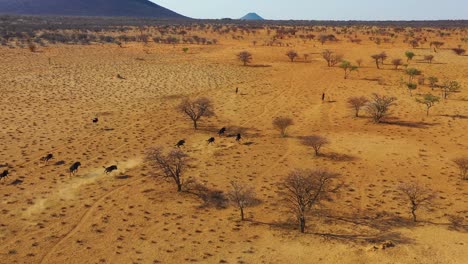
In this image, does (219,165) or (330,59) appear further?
(330,59)

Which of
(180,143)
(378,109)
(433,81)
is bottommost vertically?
(180,143)

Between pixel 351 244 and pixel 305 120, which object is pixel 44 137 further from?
pixel 351 244

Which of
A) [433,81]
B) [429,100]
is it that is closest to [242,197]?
[429,100]

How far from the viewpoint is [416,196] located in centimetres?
1781

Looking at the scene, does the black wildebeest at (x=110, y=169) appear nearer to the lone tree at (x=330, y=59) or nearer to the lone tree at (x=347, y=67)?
the lone tree at (x=347, y=67)

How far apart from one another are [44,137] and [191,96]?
13.5 m

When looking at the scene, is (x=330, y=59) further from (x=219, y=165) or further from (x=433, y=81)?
(x=219, y=165)

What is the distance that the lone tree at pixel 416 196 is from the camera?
17094 millimetres

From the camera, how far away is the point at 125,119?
1184 inches

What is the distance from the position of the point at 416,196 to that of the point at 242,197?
7.12 metres

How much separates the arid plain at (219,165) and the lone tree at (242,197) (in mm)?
427

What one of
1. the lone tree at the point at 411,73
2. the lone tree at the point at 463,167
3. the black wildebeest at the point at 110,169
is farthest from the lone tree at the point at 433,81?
the black wildebeest at the point at 110,169

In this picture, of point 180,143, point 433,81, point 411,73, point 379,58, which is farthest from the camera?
point 379,58

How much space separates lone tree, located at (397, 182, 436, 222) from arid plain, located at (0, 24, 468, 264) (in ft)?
1.02
